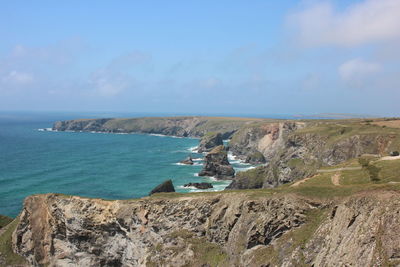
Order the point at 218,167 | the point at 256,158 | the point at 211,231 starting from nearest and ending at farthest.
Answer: the point at 211,231, the point at 218,167, the point at 256,158

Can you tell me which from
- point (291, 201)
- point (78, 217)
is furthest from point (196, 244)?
point (78, 217)

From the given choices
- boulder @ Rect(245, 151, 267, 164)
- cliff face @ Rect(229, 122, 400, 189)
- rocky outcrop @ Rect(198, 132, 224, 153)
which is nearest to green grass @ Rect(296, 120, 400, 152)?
cliff face @ Rect(229, 122, 400, 189)

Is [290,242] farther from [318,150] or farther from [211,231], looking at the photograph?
[318,150]

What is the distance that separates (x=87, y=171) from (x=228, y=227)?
84.0 meters

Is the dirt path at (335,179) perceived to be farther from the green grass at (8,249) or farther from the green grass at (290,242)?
the green grass at (8,249)

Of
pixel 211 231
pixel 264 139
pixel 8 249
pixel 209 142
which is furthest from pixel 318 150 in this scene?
pixel 209 142

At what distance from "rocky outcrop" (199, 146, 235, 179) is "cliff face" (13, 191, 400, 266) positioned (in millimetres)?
64014

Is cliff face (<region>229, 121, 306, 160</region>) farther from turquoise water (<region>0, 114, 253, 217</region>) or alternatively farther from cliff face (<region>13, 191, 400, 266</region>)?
cliff face (<region>13, 191, 400, 266</region>)

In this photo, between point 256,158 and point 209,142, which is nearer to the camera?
point 256,158

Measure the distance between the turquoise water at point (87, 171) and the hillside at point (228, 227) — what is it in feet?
100

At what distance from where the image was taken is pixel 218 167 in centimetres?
10956

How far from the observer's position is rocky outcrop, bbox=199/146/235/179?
108625mm

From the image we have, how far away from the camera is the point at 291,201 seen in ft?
124

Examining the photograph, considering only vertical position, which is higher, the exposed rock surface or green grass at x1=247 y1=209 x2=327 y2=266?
green grass at x1=247 y1=209 x2=327 y2=266
